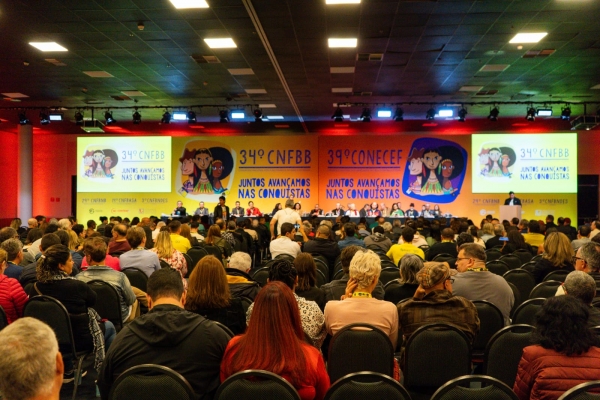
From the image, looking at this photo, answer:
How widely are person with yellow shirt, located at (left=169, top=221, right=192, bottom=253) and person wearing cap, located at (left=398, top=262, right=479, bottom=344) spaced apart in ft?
16.9

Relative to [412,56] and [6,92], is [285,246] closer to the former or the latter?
[412,56]

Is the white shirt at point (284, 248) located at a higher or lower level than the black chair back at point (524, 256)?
higher

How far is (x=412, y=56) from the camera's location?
37.6ft

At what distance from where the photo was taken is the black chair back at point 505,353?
3.32 metres

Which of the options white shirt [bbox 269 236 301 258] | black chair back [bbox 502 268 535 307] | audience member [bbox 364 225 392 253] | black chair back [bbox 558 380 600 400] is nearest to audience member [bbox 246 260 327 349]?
black chair back [bbox 558 380 600 400]

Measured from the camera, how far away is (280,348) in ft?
8.13

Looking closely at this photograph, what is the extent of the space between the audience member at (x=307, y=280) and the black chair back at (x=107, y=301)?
1624 millimetres

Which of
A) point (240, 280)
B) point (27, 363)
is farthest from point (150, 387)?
point (240, 280)

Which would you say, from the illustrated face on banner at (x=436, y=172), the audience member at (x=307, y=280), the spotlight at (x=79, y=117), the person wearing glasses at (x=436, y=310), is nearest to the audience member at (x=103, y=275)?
the audience member at (x=307, y=280)

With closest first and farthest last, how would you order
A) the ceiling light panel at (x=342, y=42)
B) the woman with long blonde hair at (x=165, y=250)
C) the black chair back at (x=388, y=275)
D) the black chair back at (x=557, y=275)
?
the black chair back at (x=557, y=275), the black chair back at (x=388, y=275), the woman with long blonde hair at (x=165, y=250), the ceiling light panel at (x=342, y=42)

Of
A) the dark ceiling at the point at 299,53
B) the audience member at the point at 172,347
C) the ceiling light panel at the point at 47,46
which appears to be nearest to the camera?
the audience member at the point at 172,347

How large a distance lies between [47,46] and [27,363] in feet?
35.1

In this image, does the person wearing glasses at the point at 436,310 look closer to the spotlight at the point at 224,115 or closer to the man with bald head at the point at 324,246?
the man with bald head at the point at 324,246

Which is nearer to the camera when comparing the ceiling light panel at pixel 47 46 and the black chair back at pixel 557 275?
the black chair back at pixel 557 275
